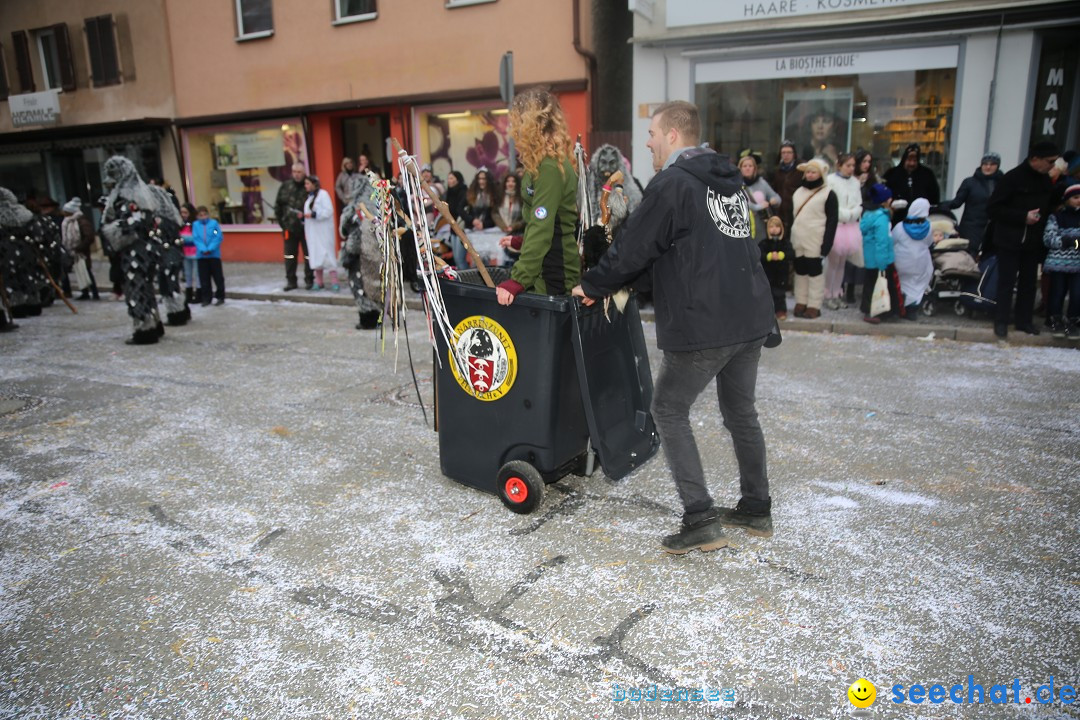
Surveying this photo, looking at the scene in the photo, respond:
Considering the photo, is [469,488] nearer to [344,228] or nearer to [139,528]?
[139,528]

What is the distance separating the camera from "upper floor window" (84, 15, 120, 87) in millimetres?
17984

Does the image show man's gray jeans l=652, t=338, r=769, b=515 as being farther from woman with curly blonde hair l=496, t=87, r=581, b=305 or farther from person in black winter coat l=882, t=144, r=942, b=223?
person in black winter coat l=882, t=144, r=942, b=223

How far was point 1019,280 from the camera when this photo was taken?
7789 millimetres

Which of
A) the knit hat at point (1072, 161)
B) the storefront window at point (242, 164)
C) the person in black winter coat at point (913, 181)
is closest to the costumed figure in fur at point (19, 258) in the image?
the storefront window at point (242, 164)

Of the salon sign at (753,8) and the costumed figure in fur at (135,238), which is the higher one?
the salon sign at (753,8)

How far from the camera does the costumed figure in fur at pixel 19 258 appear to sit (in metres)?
10.3

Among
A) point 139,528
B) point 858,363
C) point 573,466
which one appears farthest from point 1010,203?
point 139,528

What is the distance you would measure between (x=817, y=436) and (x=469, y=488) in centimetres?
244

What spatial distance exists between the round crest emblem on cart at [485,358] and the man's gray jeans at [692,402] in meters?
0.80

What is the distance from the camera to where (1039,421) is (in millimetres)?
5203

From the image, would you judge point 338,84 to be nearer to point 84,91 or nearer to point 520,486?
point 84,91

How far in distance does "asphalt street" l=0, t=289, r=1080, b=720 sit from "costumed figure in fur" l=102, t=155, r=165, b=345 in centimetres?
285

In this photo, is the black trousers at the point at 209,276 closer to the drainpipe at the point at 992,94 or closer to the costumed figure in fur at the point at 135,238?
the costumed figure in fur at the point at 135,238

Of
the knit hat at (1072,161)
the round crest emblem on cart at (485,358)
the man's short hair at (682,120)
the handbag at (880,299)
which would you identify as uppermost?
the man's short hair at (682,120)
